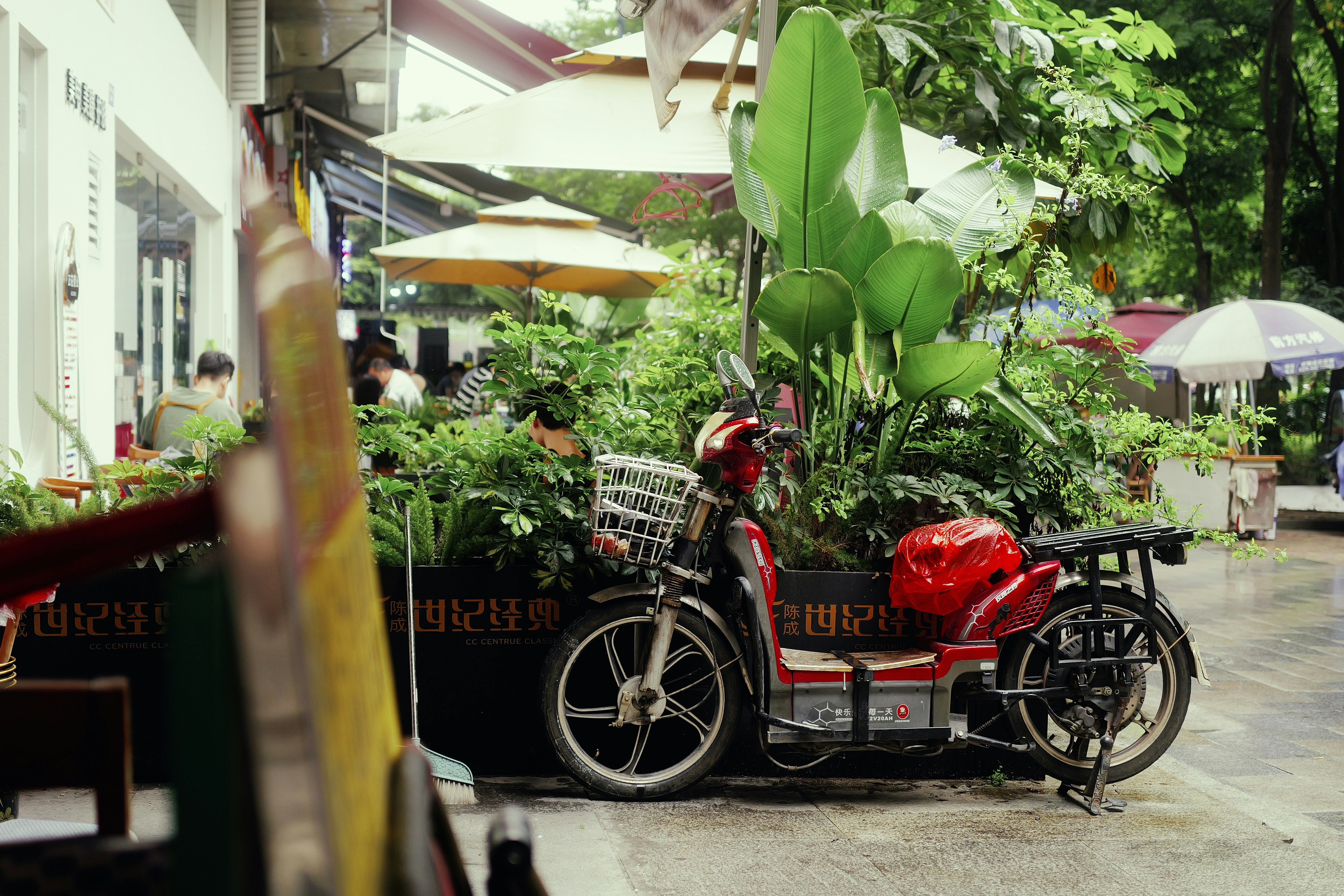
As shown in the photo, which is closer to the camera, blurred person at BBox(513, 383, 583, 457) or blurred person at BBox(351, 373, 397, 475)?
blurred person at BBox(513, 383, 583, 457)

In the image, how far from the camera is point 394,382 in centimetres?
1171

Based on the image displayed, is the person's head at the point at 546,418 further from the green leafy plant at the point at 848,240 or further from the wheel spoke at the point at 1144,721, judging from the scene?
the wheel spoke at the point at 1144,721

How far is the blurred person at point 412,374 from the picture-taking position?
15609 mm

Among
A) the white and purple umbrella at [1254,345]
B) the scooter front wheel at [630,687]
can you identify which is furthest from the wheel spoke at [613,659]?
the white and purple umbrella at [1254,345]

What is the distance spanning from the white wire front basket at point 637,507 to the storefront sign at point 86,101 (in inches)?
175

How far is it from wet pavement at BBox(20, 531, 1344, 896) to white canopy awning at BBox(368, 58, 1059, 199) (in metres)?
3.00

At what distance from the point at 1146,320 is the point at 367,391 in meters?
16.6

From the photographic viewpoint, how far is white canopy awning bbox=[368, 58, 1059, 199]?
5965 mm

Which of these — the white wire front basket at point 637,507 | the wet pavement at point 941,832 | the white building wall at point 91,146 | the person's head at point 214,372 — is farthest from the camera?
the person's head at point 214,372

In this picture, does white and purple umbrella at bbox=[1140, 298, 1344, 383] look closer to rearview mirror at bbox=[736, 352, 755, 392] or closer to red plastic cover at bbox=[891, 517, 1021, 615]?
red plastic cover at bbox=[891, 517, 1021, 615]

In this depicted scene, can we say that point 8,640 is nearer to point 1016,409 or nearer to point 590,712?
point 590,712

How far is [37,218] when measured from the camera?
6.03 meters

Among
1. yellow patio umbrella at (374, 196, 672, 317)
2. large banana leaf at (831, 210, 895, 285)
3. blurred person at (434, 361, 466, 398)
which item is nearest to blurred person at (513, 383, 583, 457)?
large banana leaf at (831, 210, 895, 285)

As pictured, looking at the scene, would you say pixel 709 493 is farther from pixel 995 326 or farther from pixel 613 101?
pixel 613 101
